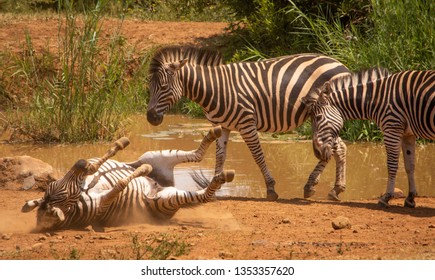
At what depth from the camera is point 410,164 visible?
8805mm

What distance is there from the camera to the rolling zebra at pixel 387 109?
28.1 feet

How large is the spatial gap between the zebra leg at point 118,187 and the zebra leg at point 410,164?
9.59 ft

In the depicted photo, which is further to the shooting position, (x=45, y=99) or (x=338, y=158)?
(x=45, y=99)

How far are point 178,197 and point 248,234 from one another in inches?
28.5

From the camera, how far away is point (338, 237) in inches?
276

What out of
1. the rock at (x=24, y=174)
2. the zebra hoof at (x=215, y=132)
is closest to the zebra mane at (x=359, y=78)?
the zebra hoof at (x=215, y=132)

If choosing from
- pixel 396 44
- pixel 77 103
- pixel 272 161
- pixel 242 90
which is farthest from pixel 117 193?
pixel 396 44

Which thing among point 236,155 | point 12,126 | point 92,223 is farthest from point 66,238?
point 12,126

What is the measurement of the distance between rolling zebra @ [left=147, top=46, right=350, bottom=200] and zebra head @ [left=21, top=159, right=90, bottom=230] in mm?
2507

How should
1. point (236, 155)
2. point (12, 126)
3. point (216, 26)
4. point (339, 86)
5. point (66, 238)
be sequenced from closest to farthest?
point (66, 238)
point (339, 86)
point (236, 155)
point (12, 126)
point (216, 26)

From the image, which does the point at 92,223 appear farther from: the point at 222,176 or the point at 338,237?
the point at 338,237

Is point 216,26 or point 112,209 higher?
point 216,26

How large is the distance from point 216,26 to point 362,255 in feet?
49.8

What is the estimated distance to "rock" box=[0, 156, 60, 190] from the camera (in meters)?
9.24
